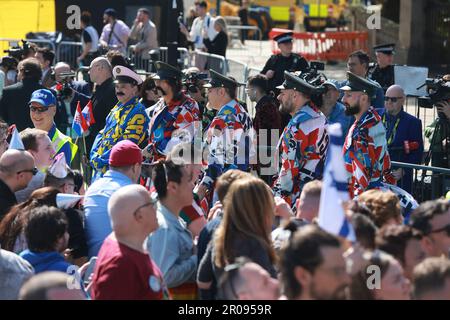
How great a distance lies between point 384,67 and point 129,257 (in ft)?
24.1

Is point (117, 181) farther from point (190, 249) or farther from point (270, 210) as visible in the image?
point (270, 210)

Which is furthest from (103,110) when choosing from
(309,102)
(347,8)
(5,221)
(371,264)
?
(347,8)

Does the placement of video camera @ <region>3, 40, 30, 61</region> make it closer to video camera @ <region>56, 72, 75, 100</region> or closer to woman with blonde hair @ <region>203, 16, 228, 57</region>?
video camera @ <region>56, 72, 75, 100</region>

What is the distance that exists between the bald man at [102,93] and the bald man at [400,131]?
2.99m

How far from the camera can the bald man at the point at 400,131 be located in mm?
10461

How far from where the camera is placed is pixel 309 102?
894 cm

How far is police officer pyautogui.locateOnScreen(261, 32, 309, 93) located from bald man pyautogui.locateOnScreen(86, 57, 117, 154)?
2618mm

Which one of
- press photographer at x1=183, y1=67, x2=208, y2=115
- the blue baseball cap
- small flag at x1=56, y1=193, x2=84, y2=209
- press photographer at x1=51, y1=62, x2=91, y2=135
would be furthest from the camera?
small flag at x1=56, y1=193, x2=84, y2=209

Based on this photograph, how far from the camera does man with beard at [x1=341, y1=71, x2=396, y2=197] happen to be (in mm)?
8578

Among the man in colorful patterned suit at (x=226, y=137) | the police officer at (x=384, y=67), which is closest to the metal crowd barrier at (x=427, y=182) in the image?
the man in colorful patterned suit at (x=226, y=137)

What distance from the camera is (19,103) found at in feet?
37.8

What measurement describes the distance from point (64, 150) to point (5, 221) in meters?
2.76

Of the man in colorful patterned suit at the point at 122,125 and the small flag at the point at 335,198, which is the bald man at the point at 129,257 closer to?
the small flag at the point at 335,198

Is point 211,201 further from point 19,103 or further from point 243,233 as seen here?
point 19,103
